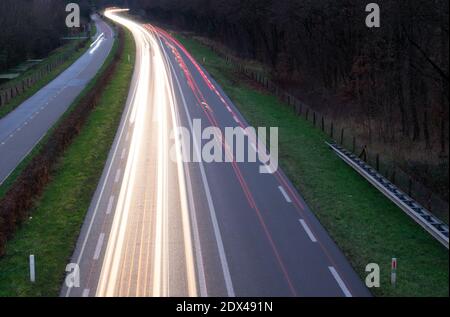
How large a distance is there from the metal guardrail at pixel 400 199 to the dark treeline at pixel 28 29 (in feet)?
208

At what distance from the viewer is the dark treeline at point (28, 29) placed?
79938 millimetres

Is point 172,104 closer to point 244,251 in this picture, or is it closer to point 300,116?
point 300,116

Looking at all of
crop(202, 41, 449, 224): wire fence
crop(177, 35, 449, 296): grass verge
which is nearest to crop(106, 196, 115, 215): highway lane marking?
crop(177, 35, 449, 296): grass verge

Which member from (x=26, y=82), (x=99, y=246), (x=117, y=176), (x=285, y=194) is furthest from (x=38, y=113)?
(x=99, y=246)

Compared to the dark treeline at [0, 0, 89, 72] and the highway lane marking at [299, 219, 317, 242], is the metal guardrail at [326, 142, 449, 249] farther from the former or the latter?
the dark treeline at [0, 0, 89, 72]

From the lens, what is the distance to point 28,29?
291 ft

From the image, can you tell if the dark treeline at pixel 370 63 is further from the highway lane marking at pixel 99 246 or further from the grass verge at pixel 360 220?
the highway lane marking at pixel 99 246

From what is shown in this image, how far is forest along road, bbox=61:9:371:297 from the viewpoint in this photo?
15727 millimetres

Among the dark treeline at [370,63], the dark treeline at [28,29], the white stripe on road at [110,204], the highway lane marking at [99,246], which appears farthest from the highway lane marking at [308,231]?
the dark treeline at [28,29]

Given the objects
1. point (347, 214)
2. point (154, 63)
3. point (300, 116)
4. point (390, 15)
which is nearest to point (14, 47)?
point (154, 63)

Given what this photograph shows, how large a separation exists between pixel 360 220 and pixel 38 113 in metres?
29.2

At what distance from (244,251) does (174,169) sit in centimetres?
1009

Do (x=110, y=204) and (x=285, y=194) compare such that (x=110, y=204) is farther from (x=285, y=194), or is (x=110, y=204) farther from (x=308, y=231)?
(x=308, y=231)

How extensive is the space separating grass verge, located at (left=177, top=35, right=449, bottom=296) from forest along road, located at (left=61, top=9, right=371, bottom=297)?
2.17 ft
